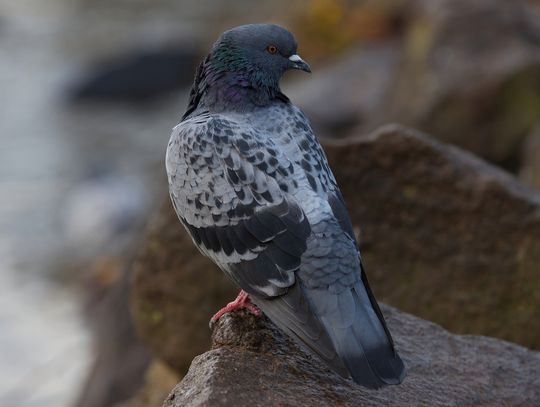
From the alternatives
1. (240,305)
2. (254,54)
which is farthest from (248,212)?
(254,54)

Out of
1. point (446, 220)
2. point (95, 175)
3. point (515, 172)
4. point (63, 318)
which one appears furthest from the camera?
point (95, 175)

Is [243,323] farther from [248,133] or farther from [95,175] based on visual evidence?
[95,175]

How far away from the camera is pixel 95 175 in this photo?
16094 millimetres

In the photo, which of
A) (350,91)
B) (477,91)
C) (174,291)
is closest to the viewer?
(174,291)

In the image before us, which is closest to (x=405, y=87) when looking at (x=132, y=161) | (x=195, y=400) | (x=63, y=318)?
(x=63, y=318)

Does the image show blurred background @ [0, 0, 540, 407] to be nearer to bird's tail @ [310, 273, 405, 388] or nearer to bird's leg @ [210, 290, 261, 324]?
bird's leg @ [210, 290, 261, 324]

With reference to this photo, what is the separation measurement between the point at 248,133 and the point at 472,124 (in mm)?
5412

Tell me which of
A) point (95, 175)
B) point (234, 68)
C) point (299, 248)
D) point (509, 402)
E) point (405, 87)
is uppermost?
point (95, 175)

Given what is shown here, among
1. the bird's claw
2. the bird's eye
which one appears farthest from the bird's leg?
the bird's eye

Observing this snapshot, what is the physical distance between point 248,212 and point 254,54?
1.13m

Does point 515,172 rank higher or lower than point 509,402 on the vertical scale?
higher

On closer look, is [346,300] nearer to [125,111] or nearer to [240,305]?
[240,305]

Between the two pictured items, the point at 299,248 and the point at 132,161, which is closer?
the point at 299,248

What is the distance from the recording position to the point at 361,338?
13.6 ft
